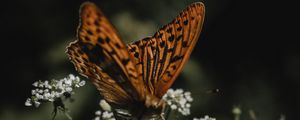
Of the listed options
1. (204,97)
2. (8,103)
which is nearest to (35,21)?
(8,103)

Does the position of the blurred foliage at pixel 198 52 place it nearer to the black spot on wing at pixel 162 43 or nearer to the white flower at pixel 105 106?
the white flower at pixel 105 106

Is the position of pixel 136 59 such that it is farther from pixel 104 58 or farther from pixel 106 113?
pixel 106 113

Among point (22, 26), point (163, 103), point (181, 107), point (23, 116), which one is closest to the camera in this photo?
point (163, 103)

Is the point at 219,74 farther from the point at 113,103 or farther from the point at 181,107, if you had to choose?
the point at 113,103

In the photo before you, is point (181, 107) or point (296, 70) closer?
point (181, 107)

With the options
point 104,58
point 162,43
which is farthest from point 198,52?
point 104,58

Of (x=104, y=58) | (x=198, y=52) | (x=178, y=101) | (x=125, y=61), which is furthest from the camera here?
(x=198, y=52)

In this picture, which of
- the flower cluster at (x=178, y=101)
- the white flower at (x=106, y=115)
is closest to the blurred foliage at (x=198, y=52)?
the flower cluster at (x=178, y=101)
